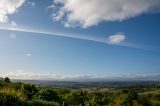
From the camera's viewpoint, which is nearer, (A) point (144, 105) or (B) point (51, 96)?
(B) point (51, 96)

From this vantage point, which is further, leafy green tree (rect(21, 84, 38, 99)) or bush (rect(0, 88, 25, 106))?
leafy green tree (rect(21, 84, 38, 99))

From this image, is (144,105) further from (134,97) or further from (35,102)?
(35,102)

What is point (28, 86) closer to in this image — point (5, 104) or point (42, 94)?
point (42, 94)

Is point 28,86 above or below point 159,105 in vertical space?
above

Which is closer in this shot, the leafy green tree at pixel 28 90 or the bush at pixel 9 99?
the bush at pixel 9 99

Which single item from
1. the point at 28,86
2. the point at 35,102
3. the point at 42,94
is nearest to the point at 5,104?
the point at 35,102

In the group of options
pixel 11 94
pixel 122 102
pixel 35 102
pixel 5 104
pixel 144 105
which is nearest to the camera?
pixel 5 104

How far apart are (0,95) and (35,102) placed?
3652 mm

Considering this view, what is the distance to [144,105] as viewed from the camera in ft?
102

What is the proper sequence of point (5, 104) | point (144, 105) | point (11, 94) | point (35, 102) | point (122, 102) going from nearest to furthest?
point (5, 104) → point (11, 94) → point (35, 102) → point (144, 105) → point (122, 102)

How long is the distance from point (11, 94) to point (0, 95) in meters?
0.95

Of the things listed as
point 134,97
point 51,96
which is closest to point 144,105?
point 134,97

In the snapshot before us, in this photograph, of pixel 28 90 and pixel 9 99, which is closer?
pixel 9 99

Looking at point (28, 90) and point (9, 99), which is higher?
point (28, 90)
